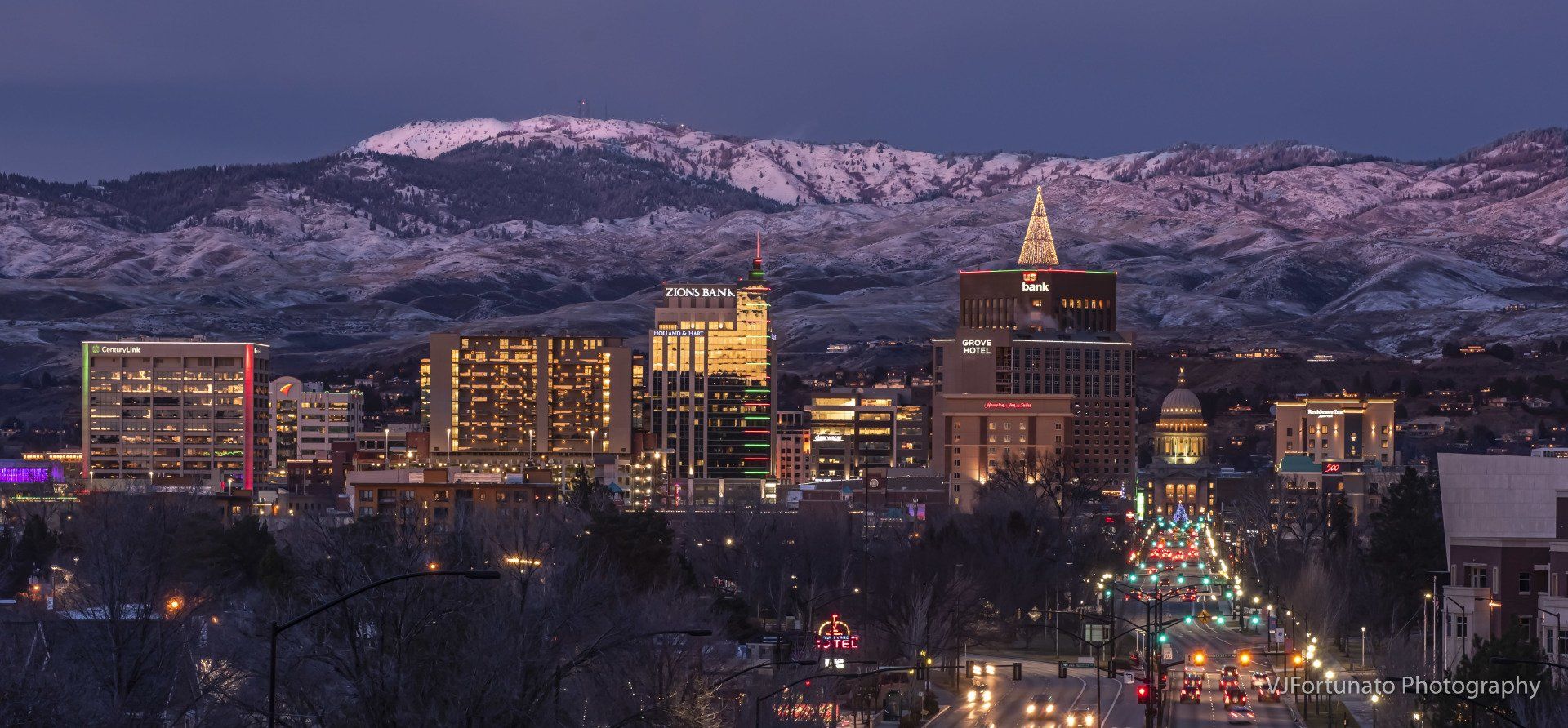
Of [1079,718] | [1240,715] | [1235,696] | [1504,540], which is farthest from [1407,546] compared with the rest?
[1079,718]

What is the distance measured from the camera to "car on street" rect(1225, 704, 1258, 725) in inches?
4301

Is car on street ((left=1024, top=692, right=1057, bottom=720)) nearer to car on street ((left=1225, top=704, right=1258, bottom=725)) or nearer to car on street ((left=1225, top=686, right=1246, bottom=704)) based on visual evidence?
car on street ((left=1225, top=704, right=1258, bottom=725))

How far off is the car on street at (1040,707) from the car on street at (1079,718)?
0.91 m

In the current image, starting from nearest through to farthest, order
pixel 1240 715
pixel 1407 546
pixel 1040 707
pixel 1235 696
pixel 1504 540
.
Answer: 1. pixel 1504 540
2. pixel 1240 715
3. pixel 1040 707
4. pixel 1235 696
5. pixel 1407 546

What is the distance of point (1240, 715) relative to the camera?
365 feet

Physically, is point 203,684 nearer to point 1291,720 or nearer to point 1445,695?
point 1445,695

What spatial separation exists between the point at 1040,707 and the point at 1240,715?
28.7 ft

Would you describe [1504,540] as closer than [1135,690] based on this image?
Yes

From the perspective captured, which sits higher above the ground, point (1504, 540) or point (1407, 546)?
point (1504, 540)

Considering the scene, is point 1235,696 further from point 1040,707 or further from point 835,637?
point 835,637

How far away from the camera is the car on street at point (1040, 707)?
109188 mm

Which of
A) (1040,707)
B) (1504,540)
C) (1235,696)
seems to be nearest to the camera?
(1504,540)

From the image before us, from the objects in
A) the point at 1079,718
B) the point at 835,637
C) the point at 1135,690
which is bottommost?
the point at 1135,690

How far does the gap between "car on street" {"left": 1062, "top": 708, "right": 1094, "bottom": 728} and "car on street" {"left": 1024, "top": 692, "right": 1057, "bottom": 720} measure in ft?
2.98
